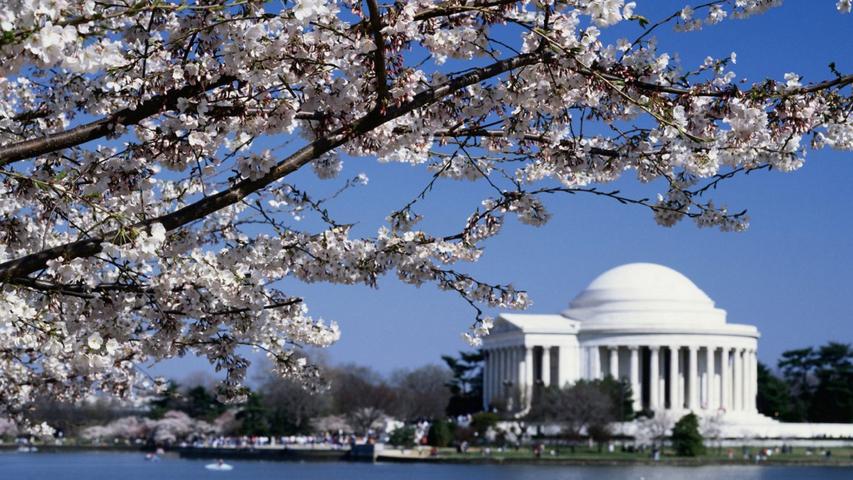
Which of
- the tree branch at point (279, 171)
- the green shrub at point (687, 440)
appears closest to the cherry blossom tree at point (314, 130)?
the tree branch at point (279, 171)

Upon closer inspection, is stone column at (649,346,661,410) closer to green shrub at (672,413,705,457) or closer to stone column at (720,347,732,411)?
stone column at (720,347,732,411)

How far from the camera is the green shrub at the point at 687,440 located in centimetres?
7831

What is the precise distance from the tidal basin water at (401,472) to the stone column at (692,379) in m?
33.3

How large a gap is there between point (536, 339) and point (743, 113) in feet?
339

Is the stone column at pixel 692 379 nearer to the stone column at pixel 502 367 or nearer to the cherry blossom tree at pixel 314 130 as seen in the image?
the stone column at pixel 502 367

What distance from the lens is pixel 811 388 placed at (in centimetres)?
11938

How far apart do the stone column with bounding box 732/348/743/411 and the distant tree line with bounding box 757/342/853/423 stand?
550cm

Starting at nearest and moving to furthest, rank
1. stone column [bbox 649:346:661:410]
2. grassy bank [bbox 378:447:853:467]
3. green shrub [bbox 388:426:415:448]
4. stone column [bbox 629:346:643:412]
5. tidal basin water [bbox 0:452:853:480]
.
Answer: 1. tidal basin water [bbox 0:452:853:480]
2. grassy bank [bbox 378:447:853:467]
3. green shrub [bbox 388:426:415:448]
4. stone column [bbox 629:346:643:412]
5. stone column [bbox 649:346:661:410]

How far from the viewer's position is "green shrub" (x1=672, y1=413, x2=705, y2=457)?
7831cm

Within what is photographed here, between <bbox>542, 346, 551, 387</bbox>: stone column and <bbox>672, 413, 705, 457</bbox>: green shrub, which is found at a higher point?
<bbox>542, 346, 551, 387</bbox>: stone column

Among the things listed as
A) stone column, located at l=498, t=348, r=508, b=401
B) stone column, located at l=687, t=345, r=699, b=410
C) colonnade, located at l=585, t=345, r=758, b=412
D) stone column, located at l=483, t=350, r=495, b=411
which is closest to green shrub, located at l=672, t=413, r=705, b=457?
colonnade, located at l=585, t=345, r=758, b=412

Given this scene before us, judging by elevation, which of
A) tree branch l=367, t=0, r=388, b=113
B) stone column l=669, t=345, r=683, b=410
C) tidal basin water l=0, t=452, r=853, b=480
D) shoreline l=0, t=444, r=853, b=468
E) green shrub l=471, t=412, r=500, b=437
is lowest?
tidal basin water l=0, t=452, r=853, b=480

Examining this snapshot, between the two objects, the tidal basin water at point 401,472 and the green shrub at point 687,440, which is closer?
the tidal basin water at point 401,472

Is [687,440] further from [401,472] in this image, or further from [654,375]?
[654,375]
